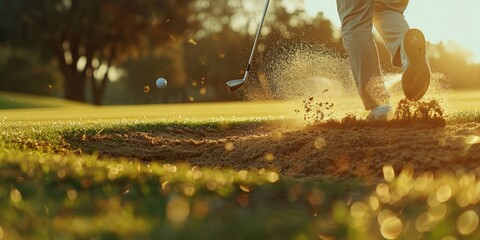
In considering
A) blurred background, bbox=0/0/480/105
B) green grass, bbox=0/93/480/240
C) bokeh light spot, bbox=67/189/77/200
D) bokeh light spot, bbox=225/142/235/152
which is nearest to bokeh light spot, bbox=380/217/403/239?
green grass, bbox=0/93/480/240

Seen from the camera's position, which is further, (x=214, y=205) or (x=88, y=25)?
(x=88, y=25)

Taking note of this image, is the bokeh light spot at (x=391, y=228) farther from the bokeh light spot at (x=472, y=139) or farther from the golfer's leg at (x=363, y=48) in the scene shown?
the golfer's leg at (x=363, y=48)

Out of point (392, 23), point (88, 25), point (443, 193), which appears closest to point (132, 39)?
point (88, 25)

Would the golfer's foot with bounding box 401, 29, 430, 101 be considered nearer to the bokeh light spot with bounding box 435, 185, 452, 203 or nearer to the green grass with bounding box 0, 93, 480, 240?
the green grass with bounding box 0, 93, 480, 240

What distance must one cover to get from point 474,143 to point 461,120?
2706 mm

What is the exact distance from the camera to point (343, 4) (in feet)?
21.6

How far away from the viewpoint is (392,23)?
263 inches

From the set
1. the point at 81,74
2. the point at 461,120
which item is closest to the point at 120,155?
the point at 461,120

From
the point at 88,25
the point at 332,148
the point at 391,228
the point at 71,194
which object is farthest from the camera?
the point at 88,25

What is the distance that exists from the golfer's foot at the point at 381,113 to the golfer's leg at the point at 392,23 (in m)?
0.48

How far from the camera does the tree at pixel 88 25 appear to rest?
38375 millimetres

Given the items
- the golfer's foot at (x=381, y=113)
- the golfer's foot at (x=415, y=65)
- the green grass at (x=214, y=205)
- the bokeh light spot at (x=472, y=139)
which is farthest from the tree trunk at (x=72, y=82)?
the bokeh light spot at (x=472, y=139)

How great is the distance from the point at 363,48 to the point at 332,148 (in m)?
1.63

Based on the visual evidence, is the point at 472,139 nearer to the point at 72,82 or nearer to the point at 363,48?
the point at 363,48
